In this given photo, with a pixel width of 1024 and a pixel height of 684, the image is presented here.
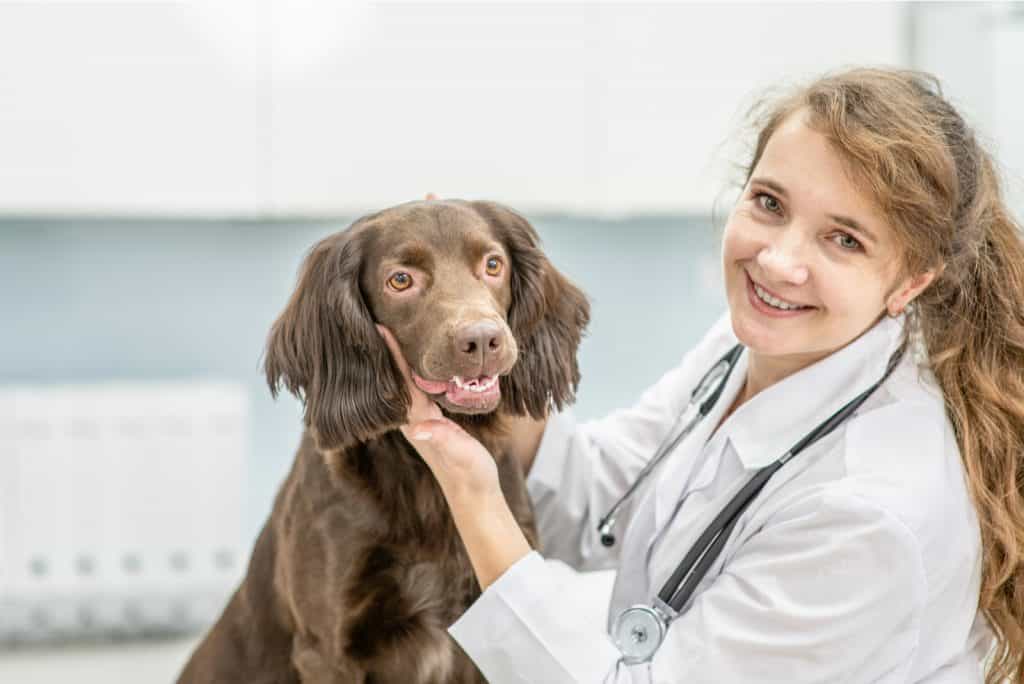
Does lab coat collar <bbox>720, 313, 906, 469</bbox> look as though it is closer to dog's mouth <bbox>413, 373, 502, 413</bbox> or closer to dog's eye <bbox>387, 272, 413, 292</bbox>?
dog's mouth <bbox>413, 373, 502, 413</bbox>

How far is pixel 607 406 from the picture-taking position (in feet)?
11.1

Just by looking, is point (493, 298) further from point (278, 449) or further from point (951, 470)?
point (278, 449)

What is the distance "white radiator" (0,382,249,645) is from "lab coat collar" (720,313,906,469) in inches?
65.9

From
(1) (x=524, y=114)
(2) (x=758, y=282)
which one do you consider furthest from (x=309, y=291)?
(1) (x=524, y=114)

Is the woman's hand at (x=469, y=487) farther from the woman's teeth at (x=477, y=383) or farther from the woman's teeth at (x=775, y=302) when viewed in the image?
the woman's teeth at (x=775, y=302)

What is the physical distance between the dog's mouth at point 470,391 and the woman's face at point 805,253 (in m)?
0.35

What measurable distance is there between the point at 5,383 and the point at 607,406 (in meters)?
1.67

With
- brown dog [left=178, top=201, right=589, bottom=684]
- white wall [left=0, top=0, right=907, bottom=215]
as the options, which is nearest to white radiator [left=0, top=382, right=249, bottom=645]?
white wall [left=0, top=0, right=907, bottom=215]

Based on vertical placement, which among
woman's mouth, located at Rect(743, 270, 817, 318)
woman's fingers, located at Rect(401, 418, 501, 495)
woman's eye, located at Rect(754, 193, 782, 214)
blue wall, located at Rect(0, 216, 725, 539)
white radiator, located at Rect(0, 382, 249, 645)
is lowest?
white radiator, located at Rect(0, 382, 249, 645)

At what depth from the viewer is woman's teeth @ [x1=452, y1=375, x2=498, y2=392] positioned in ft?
4.06

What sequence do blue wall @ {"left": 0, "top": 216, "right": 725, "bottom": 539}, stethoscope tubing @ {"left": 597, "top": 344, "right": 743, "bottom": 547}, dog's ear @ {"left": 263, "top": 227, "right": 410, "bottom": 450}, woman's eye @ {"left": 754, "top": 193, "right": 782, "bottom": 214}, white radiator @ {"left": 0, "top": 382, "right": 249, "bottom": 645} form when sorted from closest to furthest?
dog's ear @ {"left": 263, "top": 227, "right": 410, "bottom": 450} < woman's eye @ {"left": 754, "top": 193, "right": 782, "bottom": 214} < stethoscope tubing @ {"left": 597, "top": 344, "right": 743, "bottom": 547} < white radiator @ {"left": 0, "top": 382, "right": 249, "bottom": 645} < blue wall @ {"left": 0, "top": 216, "right": 725, "bottom": 539}

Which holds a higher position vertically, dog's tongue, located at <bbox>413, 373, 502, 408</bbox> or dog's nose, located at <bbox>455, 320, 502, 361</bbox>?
dog's nose, located at <bbox>455, 320, 502, 361</bbox>

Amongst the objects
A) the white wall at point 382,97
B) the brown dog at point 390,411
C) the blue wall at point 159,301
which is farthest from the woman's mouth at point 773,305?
the blue wall at point 159,301

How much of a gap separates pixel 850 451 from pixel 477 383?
44 centimetres
